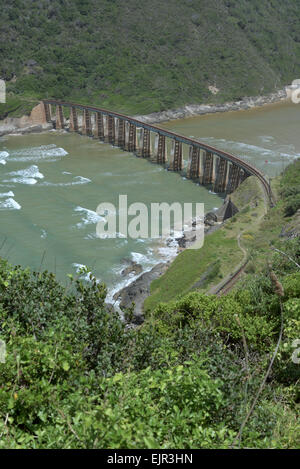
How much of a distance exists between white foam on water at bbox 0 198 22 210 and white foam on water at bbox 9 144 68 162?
1599cm

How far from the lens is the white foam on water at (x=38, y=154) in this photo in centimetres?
6352

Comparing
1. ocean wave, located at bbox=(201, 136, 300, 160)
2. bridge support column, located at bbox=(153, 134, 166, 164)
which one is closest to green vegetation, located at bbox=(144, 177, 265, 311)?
bridge support column, located at bbox=(153, 134, 166, 164)

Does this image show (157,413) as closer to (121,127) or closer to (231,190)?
(231,190)

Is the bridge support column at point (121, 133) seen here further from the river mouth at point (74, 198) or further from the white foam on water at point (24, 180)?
the white foam on water at point (24, 180)

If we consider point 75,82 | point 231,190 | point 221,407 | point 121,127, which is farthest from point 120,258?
point 75,82

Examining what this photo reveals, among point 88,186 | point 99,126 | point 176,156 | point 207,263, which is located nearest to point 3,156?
point 99,126

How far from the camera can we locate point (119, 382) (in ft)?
23.8

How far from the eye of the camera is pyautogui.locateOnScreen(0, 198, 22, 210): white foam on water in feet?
152

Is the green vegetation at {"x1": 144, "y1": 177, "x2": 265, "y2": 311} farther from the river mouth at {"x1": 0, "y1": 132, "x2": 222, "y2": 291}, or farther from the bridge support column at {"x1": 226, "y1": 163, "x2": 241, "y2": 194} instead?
the bridge support column at {"x1": 226, "y1": 163, "x2": 241, "y2": 194}

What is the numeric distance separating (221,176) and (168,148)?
23431 millimetres

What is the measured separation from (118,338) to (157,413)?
3.18m

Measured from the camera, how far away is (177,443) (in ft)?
20.9

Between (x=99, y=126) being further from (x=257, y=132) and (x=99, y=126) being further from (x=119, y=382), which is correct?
(x=119, y=382)

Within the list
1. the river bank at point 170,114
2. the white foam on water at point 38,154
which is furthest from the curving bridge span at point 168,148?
the white foam on water at point 38,154
